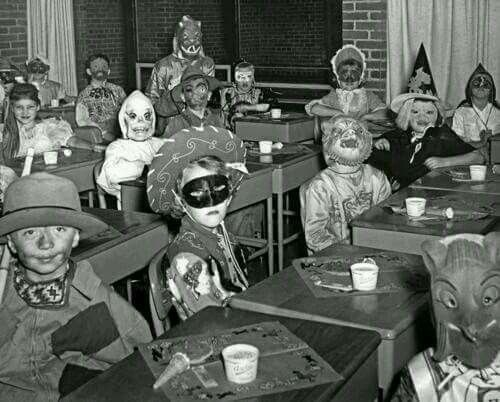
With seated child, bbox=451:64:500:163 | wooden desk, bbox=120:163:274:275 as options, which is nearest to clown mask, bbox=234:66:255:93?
seated child, bbox=451:64:500:163

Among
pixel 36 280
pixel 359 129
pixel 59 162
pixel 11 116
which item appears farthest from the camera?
pixel 11 116

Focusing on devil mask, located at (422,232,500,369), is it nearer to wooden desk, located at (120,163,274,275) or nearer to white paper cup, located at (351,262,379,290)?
white paper cup, located at (351,262,379,290)

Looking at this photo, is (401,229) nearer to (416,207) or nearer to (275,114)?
(416,207)

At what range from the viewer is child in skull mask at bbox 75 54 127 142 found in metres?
7.62

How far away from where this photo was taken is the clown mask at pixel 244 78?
24.4 ft

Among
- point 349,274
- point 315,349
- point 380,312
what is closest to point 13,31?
point 349,274

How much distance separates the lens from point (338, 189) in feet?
12.5

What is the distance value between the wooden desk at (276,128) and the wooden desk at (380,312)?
4051 millimetres

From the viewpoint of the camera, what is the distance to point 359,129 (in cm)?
379

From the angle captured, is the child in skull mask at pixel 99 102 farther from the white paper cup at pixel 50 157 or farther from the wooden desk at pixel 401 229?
the wooden desk at pixel 401 229

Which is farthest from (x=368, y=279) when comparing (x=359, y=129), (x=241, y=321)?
(x=359, y=129)

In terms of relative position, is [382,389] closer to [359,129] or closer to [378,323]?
[378,323]

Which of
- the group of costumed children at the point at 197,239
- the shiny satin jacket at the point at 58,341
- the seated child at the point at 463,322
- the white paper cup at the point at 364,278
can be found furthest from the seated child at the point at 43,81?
the seated child at the point at 463,322

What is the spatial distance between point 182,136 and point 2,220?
31.7 inches
